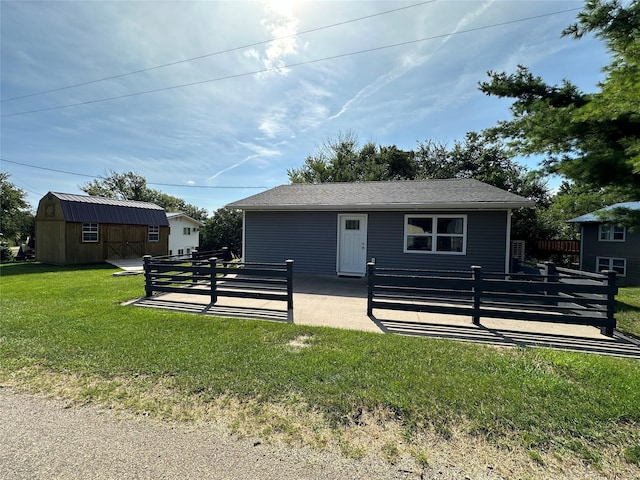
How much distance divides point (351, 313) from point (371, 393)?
3.17m

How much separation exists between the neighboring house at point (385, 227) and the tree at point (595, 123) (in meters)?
2.67

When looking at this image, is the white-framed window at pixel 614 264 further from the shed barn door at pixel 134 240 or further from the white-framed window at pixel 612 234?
the shed barn door at pixel 134 240

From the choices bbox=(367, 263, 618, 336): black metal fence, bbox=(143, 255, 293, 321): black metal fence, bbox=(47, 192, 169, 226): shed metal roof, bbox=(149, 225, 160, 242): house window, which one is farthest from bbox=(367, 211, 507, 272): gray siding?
bbox=(149, 225, 160, 242): house window

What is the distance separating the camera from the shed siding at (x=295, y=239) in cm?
1046

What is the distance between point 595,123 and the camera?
5.21m

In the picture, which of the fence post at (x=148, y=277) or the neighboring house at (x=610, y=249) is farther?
the neighboring house at (x=610, y=249)

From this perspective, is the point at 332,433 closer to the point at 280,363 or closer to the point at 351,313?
the point at 280,363

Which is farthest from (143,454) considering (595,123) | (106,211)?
(106,211)

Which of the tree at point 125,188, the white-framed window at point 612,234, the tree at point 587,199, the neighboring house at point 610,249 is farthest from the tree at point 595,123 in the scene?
the tree at point 125,188

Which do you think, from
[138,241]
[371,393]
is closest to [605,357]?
[371,393]

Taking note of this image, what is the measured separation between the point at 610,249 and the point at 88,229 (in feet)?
95.6

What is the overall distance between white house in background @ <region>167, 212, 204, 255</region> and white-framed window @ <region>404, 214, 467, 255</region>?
2024 cm

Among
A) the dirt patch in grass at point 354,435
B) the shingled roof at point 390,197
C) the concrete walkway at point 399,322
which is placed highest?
the shingled roof at point 390,197

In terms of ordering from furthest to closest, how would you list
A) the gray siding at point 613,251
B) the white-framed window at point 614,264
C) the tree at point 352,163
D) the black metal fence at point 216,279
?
the tree at point 352,163, the white-framed window at point 614,264, the gray siding at point 613,251, the black metal fence at point 216,279
